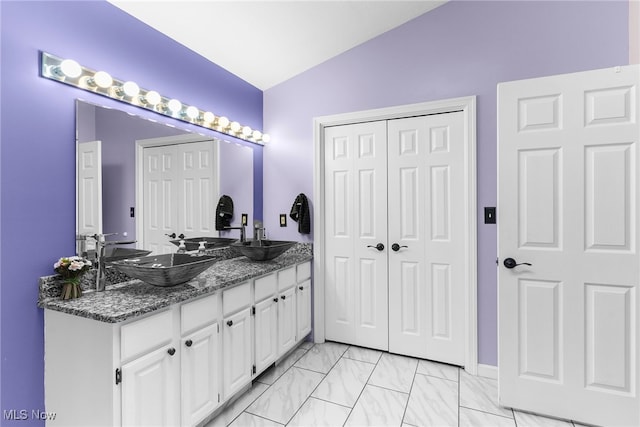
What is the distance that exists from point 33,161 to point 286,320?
189 centimetres

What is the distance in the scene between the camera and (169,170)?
227 centimetres

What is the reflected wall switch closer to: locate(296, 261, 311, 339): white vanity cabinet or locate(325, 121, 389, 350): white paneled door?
locate(325, 121, 389, 350): white paneled door

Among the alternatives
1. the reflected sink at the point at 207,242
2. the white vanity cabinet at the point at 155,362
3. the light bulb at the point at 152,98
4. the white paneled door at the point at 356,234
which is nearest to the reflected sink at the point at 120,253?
the reflected sink at the point at 207,242

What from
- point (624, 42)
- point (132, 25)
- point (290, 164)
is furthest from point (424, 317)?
point (132, 25)

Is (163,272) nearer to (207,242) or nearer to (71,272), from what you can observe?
(71,272)

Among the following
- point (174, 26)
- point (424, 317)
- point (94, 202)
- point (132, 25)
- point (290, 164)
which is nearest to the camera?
point (94, 202)

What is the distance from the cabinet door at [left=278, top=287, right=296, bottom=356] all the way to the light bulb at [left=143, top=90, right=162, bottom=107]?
5.34 feet

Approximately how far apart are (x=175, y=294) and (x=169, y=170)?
1.03 m

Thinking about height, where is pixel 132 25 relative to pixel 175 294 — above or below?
above

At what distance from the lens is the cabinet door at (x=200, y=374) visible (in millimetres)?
1656

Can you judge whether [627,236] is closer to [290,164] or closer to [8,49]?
[290,164]

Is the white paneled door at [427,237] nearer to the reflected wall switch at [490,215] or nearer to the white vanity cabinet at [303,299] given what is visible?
the reflected wall switch at [490,215]

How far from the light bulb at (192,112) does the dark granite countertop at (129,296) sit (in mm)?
1162

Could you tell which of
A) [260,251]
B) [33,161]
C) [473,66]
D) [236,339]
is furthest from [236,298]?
[473,66]
